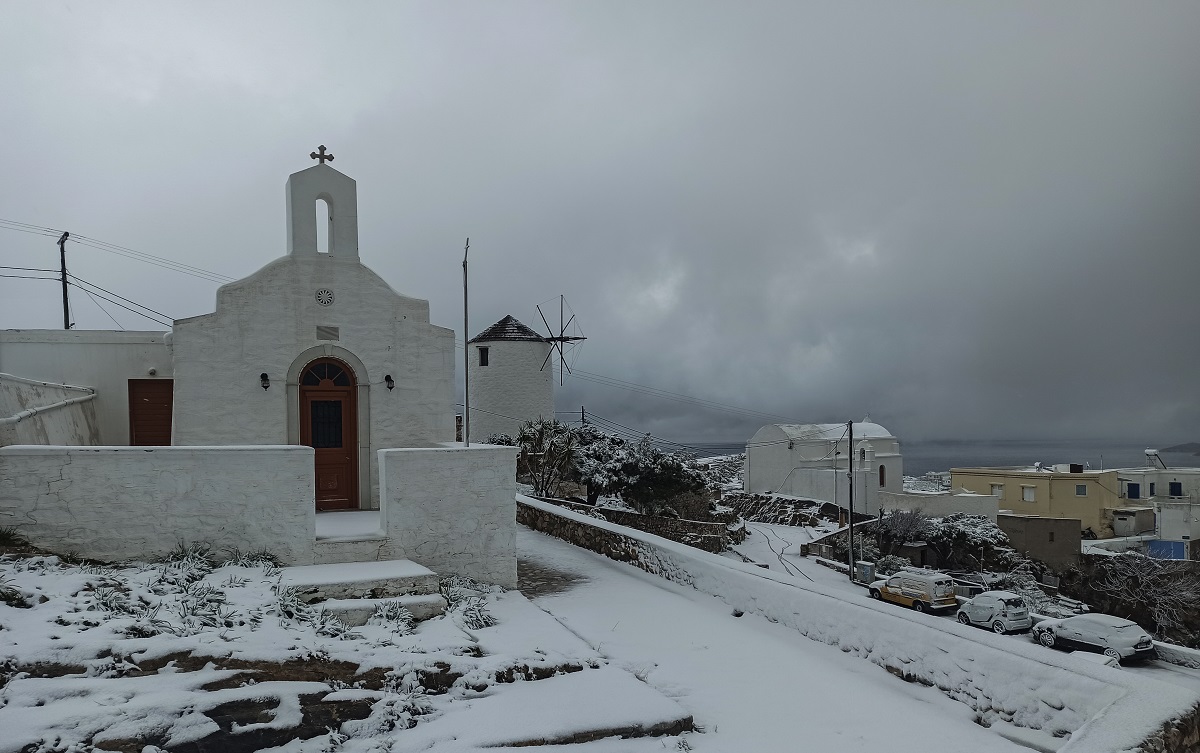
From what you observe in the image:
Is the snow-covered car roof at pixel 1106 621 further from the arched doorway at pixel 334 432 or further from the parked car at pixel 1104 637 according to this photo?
the arched doorway at pixel 334 432

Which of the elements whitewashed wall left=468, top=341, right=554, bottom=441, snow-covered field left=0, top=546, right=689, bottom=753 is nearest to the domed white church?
snow-covered field left=0, top=546, right=689, bottom=753

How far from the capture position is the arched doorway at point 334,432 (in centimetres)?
1073

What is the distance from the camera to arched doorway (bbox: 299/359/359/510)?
10.7 m

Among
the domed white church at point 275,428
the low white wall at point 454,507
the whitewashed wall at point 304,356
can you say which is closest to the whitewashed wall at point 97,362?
the domed white church at point 275,428

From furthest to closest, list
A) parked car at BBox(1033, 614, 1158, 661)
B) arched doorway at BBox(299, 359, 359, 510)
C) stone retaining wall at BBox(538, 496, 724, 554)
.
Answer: stone retaining wall at BBox(538, 496, 724, 554) → parked car at BBox(1033, 614, 1158, 661) → arched doorway at BBox(299, 359, 359, 510)

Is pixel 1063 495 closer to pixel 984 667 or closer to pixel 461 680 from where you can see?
pixel 984 667

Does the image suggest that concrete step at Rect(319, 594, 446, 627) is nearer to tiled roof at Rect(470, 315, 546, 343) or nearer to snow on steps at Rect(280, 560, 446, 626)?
snow on steps at Rect(280, 560, 446, 626)

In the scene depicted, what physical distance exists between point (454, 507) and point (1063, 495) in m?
41.4

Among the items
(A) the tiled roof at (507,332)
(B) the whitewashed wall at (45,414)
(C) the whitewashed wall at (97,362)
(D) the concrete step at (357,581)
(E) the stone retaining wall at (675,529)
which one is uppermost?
(A) the tiled roof at (507,332)

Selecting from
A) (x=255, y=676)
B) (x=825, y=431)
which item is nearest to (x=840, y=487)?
(x=825, y=431)

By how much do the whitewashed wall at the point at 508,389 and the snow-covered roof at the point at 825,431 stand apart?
15722 millimetres

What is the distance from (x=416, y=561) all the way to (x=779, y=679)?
183 inches

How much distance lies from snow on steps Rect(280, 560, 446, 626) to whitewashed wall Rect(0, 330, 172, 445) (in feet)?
25.4

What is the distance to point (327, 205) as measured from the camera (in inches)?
435
